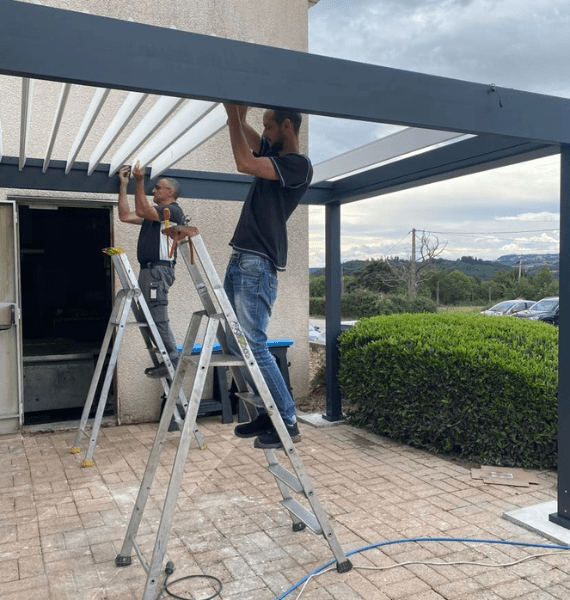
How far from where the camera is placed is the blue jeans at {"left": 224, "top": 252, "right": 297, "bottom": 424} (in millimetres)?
2869

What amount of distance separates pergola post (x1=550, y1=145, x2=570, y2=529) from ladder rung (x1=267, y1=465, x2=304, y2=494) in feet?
5.54

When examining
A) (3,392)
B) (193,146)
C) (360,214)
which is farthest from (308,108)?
(360,214)

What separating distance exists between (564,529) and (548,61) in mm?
3586

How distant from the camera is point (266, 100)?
96.1 inches

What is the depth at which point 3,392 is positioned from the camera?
5.72 metres

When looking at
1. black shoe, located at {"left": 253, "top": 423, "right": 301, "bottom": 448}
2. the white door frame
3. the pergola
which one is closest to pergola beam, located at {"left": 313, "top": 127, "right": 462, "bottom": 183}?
the pergola

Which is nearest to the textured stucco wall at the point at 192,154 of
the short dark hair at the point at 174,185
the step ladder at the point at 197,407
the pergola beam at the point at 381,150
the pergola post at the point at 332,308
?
the pergola post at the point at 332,308

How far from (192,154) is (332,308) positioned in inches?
89.6

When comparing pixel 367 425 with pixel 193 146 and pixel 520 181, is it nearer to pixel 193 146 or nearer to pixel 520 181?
pixel 193 146

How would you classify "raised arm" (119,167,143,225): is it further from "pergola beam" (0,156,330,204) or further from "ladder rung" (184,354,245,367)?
"ladder rung" (184,354,245,367)

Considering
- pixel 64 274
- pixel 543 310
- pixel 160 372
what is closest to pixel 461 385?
pixel 160 372

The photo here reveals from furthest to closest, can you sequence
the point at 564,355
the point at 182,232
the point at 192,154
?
the point at 192,154 < the point at 564,355 < the point at 182,232

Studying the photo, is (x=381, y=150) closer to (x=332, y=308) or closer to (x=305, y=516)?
(x=332, y=308)

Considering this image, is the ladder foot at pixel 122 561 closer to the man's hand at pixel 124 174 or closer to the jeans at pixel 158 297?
the jeans at pixel 158 297
